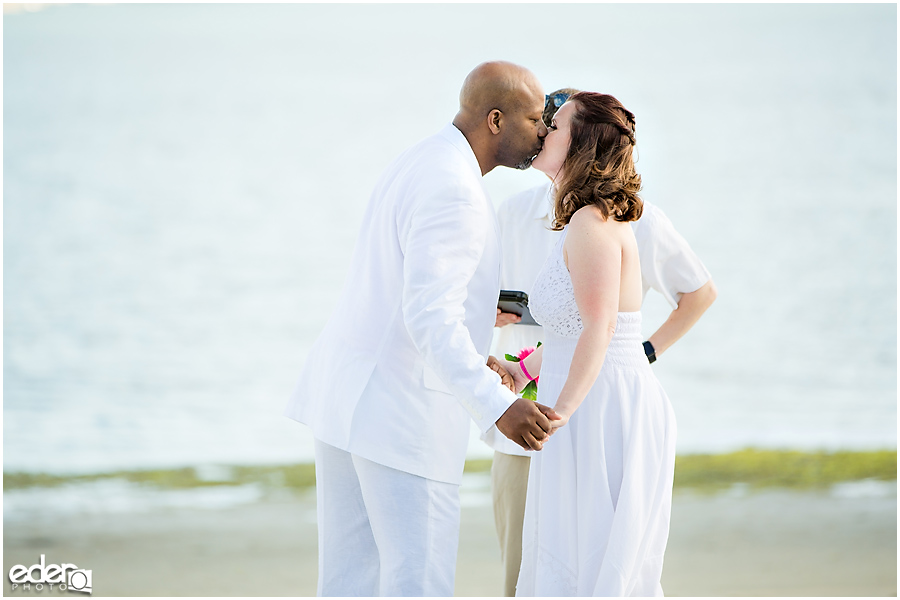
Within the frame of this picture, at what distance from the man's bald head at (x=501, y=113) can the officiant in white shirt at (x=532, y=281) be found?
58 centimetres

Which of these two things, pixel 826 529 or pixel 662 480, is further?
pixel 826 529

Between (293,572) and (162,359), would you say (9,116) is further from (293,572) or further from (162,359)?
(293,572)

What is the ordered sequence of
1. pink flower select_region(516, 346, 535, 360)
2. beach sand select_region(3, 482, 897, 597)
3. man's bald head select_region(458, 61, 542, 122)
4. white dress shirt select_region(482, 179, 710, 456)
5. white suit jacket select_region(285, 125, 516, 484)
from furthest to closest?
1. beach sand select_region(3, 482, 897, 597)
2. white dress shirt select_region(482, 179, 710, 456)
3. pink flower select_region(516, 346, 535, 360)
4. man's bald head select_region(458, 61, 542, 122)
5. white suit jacket select_region(285, 125, 516, 484)

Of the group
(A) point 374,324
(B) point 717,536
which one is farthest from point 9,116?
(A) point 374,324

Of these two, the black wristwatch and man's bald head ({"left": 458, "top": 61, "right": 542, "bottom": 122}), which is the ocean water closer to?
the black wristwatch

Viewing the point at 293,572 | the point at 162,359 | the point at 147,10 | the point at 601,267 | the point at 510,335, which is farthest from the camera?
the point at 147,10

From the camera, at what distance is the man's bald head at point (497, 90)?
225 centimetres

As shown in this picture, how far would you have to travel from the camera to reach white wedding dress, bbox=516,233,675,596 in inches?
84.7

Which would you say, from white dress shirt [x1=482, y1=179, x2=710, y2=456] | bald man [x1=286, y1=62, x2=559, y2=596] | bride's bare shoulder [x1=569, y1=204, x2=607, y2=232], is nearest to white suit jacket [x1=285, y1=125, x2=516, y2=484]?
bald man [x1=286, y1=62, x2=559, y2=596]

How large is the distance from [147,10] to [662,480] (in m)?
12.8

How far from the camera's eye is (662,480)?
2227mm

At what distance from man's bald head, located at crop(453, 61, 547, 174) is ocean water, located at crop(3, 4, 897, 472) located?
8.68 metres

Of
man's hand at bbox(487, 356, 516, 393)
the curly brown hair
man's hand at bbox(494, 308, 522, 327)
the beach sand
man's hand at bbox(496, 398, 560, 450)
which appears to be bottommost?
the beach sand

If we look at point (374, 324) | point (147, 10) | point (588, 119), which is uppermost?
point (147, 10)
